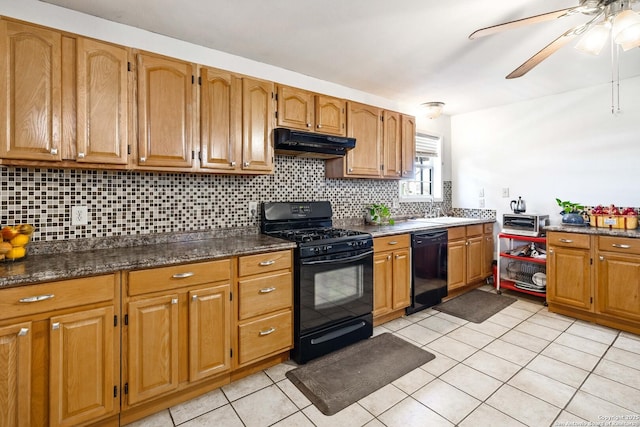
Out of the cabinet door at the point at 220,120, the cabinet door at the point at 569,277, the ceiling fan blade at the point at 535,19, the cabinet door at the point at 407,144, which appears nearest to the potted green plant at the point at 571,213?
the cabinet door at the point at 569,277

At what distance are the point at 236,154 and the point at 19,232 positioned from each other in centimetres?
135

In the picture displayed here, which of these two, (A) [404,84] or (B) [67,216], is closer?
(B) [67,216]

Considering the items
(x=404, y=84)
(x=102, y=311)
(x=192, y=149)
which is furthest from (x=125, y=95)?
(x=404, y=84)

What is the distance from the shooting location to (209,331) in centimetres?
197

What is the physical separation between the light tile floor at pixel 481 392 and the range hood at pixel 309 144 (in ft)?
5.73

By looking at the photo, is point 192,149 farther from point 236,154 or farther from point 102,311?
point 102,311

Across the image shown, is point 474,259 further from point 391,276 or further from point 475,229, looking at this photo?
point 391,276

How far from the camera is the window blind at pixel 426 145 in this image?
176 inches

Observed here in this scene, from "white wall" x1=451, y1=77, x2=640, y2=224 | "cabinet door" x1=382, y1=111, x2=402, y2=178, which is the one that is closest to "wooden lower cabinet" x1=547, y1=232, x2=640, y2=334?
"white wall" x1=451, y1=77, x2=640, y2=224

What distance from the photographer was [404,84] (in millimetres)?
3441

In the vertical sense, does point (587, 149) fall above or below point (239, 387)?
above

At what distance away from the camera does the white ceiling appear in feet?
6.59

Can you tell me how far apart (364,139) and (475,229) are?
1.93 metres

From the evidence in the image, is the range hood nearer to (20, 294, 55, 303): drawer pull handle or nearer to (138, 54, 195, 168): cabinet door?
(138, 54, 195, 168): cabinet door
